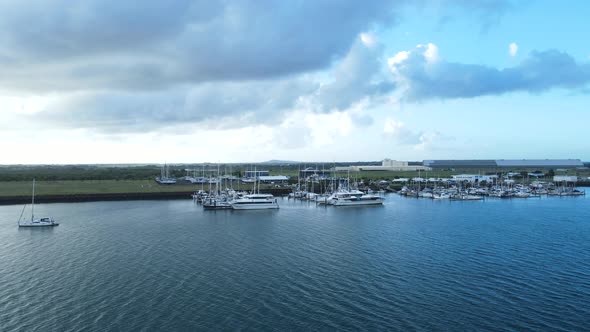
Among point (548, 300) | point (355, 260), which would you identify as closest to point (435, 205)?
point (355, 260)

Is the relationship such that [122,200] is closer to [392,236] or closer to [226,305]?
[392,236]

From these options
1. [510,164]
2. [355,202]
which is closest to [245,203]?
[355,202]

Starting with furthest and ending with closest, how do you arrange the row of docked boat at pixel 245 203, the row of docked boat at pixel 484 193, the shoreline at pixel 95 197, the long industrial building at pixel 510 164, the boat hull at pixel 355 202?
the long industrial building at pixel 510 164
the row of docked boat at pixel 484 193
the shoreline at pixel 95 197
the boat hull at pixel 355 202
the row of docked boat at pixel 245 203

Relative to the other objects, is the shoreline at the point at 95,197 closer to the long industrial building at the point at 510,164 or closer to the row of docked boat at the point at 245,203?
the row of docked boat at the point at 245,203

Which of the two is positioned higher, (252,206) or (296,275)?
(252,206)

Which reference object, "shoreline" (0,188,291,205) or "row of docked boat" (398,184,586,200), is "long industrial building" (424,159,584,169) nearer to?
"row of docked boat" (398,184,586,200)

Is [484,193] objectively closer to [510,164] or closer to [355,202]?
[355,202]

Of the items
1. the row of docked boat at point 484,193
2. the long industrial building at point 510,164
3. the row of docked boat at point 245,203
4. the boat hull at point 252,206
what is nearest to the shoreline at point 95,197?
the row of docked boat at point 245,203
